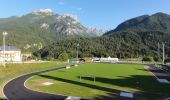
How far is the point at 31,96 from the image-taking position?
42.2 m

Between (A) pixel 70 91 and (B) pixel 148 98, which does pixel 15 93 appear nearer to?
(A) pixel 70 91

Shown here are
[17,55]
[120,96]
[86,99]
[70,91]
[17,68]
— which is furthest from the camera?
[17,55]

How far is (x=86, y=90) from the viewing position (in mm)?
48656

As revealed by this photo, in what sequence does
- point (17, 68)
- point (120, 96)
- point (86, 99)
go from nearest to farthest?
point (86, 99) → point (120, 96) → point (17, 68)

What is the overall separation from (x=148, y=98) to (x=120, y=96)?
3605 mm

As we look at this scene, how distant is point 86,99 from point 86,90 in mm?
8906

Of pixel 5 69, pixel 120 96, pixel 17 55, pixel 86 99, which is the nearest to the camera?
pixel 86 99

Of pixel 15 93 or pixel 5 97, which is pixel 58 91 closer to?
pixel 15 93

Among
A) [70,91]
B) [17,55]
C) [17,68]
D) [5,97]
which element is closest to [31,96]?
[5,97]

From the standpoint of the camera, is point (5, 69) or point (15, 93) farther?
point (5, 69)

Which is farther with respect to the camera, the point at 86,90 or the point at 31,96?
the point at 86,90

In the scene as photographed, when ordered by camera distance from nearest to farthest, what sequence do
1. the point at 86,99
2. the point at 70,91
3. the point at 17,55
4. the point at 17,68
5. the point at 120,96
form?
the point at 86,99 → the point at 120,96 → the point at 70,91 → the point at 17,68 → the point at 17,55

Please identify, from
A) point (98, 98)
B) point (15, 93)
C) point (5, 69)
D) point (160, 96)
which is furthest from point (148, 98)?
point (5, 69)

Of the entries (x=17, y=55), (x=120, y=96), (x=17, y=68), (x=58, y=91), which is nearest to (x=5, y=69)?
(x=17, y=68)
